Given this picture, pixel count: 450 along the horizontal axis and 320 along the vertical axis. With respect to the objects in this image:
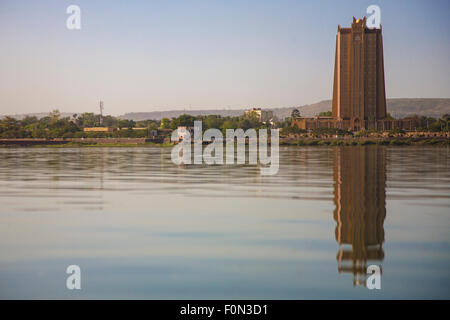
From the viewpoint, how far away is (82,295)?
33.4 ft

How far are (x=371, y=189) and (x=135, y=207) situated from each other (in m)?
11.6

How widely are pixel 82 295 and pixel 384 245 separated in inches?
286

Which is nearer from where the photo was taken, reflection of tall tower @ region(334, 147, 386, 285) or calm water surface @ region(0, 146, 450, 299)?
calm water surface @ region(0, 146, 450, 299)

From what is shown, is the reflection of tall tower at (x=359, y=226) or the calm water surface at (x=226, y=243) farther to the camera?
the reflection of tall tower at (x=359, y=226)

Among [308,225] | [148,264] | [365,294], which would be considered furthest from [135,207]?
[365,294]

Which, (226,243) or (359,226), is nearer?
(226,243)

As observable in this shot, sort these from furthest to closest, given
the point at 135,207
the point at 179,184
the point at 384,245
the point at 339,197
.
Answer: the point at 179,184
the point at 339,197
the point at 135,207
the point at 384,245

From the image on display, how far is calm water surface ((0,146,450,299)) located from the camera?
414 inches

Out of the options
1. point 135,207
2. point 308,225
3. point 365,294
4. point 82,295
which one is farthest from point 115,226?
point 365,294

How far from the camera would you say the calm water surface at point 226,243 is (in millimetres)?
10523

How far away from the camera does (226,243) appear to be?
14289mm
